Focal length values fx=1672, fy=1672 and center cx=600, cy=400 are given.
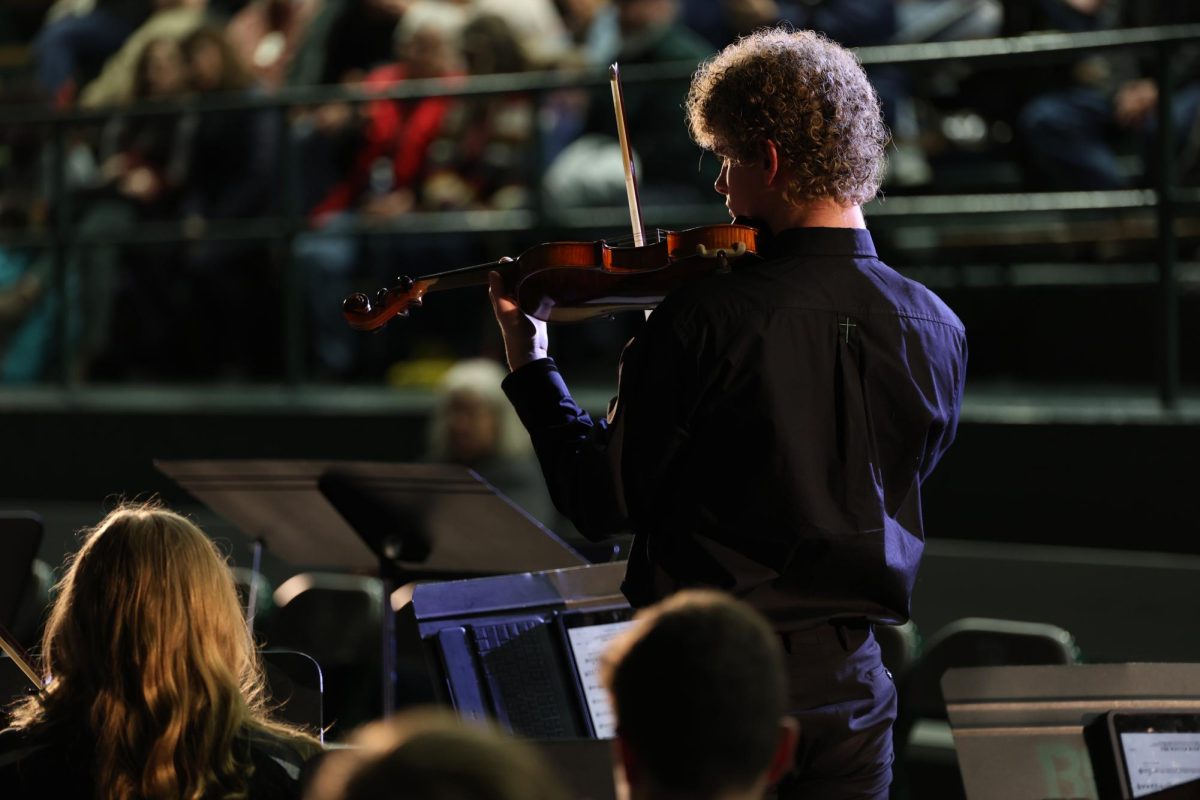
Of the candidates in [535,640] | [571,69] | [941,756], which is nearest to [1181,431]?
[941,756]

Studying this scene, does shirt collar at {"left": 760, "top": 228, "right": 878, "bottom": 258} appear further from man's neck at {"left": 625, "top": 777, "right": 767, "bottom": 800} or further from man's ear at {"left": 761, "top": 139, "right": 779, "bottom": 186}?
man's neck at {"left": 625, "top": 777, "right": 767, "bottom": 800}

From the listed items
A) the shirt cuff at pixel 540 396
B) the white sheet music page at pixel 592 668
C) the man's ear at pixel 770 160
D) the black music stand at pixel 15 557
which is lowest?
the white sheet music page at pixel 592 668

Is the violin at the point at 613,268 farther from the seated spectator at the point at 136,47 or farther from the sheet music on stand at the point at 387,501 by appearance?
the seated spectator at the point at 136,47

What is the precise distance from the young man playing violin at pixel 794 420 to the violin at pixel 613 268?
0.05m

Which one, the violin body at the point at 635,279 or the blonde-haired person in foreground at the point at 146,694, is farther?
the violin body at the point at 635,279

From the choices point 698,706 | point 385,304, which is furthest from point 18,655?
point 698,706

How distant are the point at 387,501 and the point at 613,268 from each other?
1.00 meters

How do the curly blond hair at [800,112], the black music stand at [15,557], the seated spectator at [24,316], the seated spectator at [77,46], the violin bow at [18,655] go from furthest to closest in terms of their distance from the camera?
the seated spectator at [77,46] < the seated spectator at [24,316] < the black music stand at [15,557] < the violin bow at [18,655] < the curly blond hair at [800,112]

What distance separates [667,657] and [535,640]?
120 centimetres

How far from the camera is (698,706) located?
1646mm

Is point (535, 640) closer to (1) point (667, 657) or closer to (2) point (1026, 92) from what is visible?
(1) point (667, 657)

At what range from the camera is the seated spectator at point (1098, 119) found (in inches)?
195

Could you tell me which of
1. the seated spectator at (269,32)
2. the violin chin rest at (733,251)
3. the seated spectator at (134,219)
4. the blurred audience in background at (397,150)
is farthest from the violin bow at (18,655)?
the seated spectator at (269,32)

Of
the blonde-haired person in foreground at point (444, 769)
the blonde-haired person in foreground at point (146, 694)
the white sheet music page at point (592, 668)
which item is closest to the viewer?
the blonde-haired person in foreground at point (444, 769)
